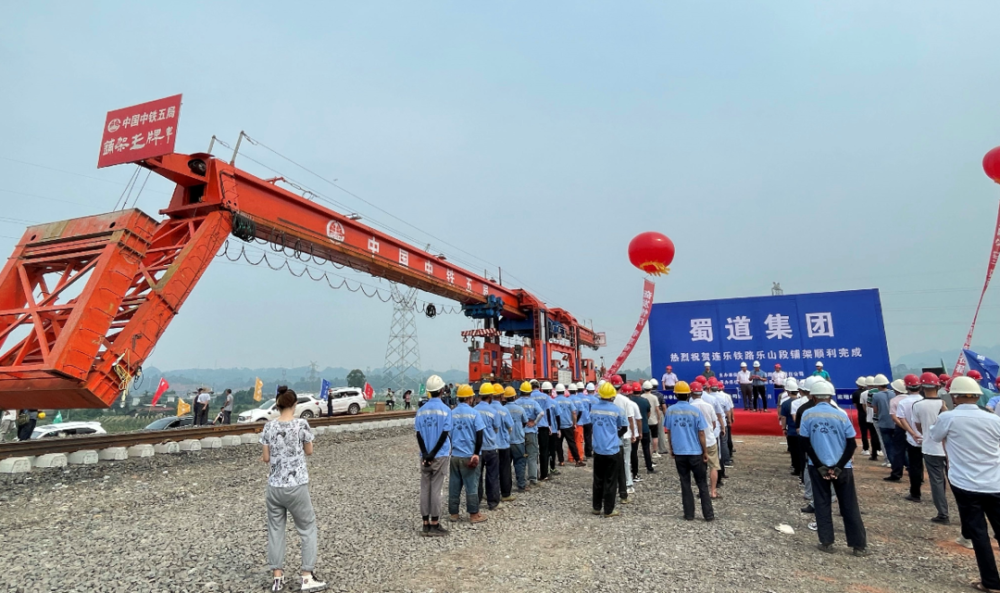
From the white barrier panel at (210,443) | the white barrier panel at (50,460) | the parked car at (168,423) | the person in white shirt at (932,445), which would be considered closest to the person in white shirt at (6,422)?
the parked car at (168,423)

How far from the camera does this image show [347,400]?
22906 mm

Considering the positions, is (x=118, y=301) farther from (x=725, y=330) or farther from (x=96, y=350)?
(x=725, y=330)

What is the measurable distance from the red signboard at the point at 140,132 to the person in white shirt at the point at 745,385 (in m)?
16.2

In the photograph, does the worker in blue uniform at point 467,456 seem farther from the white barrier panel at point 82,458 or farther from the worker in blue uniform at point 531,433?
the white barrier panel at point 82,458

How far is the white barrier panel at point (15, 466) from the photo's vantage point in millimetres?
7781

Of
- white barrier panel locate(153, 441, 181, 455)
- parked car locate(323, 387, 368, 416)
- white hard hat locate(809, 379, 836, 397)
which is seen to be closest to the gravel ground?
white barrier panel locate(153, 441, 181, 455)

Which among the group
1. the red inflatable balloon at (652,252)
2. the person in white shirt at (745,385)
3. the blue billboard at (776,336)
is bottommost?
the person in white shirt at (745,385)

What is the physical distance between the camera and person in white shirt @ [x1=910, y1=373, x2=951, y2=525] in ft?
20.3

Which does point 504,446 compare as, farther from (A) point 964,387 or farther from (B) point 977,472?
(A) point 964,387

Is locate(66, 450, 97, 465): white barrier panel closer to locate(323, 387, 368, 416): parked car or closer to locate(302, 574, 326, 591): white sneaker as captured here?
locate(302, 574, 326, 591): white sneaker

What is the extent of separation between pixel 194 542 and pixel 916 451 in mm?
9912

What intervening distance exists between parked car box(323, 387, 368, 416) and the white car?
59 centimetres

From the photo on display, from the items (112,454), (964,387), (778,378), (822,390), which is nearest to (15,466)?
(112,454)

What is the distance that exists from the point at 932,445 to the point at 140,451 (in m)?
13.2
